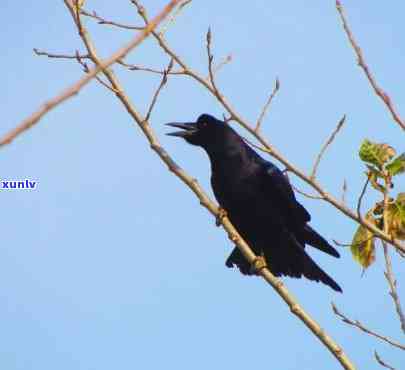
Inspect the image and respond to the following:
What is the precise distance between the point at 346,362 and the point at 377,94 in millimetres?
1414

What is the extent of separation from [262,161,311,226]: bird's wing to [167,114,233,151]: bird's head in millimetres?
706

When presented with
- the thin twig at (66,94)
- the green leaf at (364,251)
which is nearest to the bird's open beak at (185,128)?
the green leaf at (364,251)

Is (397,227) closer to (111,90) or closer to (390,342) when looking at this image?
(390,342)

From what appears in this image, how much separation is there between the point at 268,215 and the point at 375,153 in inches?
98.7

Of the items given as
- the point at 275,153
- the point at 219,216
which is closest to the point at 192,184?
the point at 219,216

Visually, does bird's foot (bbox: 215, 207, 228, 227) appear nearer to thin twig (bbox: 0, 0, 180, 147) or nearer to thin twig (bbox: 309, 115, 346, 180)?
thin twig (bbox: 309, 115, 346, 180)

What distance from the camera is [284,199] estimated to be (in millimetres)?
6992

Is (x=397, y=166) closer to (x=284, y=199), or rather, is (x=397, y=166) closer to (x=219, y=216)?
(x=219, y=216)

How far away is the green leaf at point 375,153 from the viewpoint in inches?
175

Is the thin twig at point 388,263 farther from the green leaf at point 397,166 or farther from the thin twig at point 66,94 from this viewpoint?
the thin twig at point 66,94

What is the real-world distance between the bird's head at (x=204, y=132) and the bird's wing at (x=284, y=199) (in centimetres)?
71

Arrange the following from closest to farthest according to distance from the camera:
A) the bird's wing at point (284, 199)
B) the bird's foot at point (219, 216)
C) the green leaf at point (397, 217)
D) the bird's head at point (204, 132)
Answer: the green leaf at point (397, 217) < the bird's foot at point (219, 216) < the bird's wing at point (284, 199) < the bird's head at point (204, 132)

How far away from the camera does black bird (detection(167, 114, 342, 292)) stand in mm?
6855

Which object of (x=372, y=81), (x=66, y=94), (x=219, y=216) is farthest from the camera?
(x=219, y=216)
